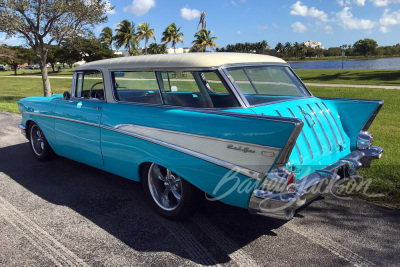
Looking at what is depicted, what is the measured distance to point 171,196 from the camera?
3.72 metres

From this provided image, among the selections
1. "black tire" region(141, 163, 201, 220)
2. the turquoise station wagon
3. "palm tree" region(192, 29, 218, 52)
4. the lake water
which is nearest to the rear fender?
the turquoise station wagon

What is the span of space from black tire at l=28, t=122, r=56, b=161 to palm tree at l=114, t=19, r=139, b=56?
6252 cm

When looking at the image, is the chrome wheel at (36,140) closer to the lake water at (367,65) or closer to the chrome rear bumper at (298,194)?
the chrome rear bumper at (298,194)

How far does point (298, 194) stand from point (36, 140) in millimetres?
4683

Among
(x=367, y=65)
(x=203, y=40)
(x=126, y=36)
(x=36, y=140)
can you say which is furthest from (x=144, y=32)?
(x=36, y=140)

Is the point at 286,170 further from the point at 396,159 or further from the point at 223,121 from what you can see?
the point at 396,159

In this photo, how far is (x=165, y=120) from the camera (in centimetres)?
336

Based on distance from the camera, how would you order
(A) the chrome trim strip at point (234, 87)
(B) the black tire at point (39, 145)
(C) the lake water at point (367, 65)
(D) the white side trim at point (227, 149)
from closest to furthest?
1. (D) the white side trim at point (227, 149)
2. (A) the chrome trim strip at point (234, 87)
3. (B) the black tire at point (39, 145)
4. (C) the lake water at point (367, 65)

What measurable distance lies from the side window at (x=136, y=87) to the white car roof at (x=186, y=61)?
96 millimetres

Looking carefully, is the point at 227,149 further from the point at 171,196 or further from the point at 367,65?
the point at 367,65

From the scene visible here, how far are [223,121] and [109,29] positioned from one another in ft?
239

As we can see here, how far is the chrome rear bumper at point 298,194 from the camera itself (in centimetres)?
273

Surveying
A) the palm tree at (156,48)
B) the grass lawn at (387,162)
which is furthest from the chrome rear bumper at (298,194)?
the palm tree at (156,48)

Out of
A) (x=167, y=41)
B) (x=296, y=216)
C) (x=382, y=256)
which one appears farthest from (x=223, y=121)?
(x=167, y=41)
